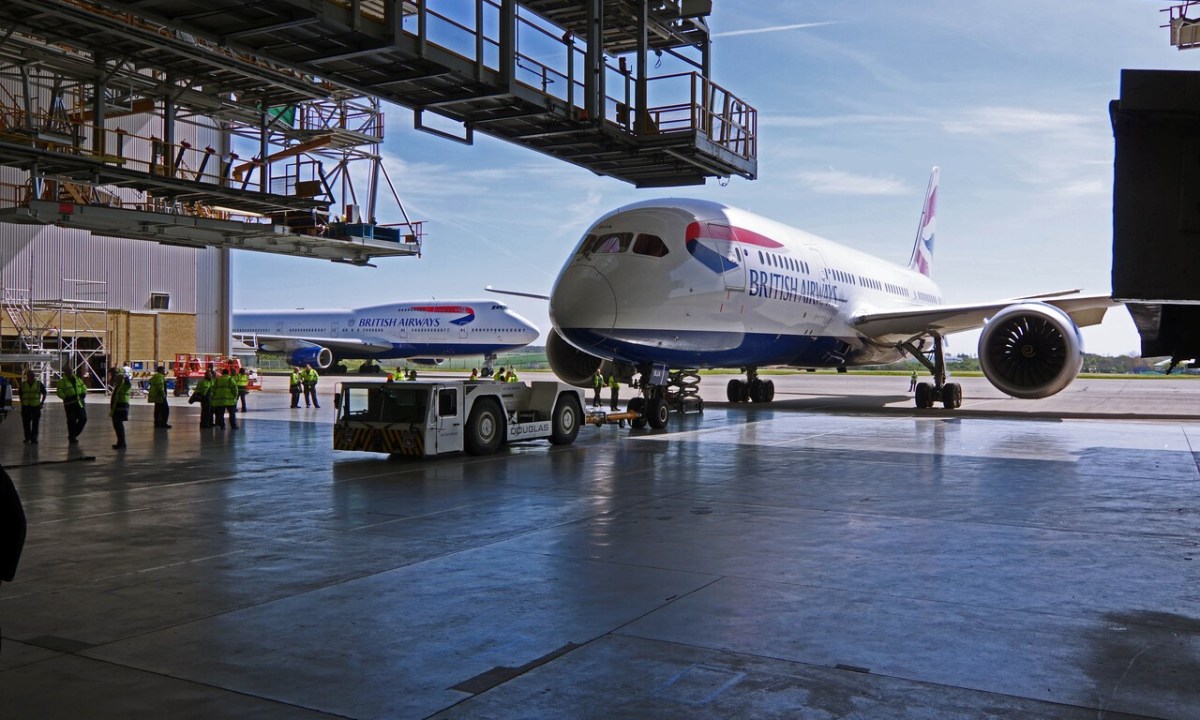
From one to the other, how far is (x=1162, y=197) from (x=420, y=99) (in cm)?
1238

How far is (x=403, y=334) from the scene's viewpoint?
2067 inches

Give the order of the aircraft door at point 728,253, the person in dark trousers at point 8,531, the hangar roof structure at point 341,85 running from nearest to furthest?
the person in dark trousers at point 8,531 → the hangar roof structure at point 341,85 → the aircraft door at point 728,253

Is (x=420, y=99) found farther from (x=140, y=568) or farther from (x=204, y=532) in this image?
(x=140, y=568)

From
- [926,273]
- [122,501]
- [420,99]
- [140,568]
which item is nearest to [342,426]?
[122,501]

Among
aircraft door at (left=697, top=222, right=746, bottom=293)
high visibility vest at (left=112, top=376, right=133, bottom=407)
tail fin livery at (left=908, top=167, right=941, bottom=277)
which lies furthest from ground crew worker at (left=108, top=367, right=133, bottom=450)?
tail fin livery at (left=908, top=167, right=941, bottom=277)

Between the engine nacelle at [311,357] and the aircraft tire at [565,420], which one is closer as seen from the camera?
the aircraft tire at [565,420]

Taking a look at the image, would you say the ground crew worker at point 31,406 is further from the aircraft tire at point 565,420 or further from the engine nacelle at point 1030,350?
the engine nacelle at point 1030,350

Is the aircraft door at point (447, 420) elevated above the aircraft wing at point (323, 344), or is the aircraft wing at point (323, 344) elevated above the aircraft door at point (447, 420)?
the aircraft wing at point (323, 344)

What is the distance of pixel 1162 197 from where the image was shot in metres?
3.35

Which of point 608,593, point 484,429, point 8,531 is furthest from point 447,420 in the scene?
point 8,531

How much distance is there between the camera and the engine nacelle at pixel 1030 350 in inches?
713

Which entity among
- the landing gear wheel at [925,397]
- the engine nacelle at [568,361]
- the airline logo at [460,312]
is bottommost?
the landing gear wheel at [925,397]

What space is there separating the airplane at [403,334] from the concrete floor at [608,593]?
38.4 metres

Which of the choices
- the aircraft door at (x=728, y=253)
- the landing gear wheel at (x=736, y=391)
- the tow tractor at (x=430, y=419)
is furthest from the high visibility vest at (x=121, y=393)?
the landing gear wheel at (x=736, y=391)
